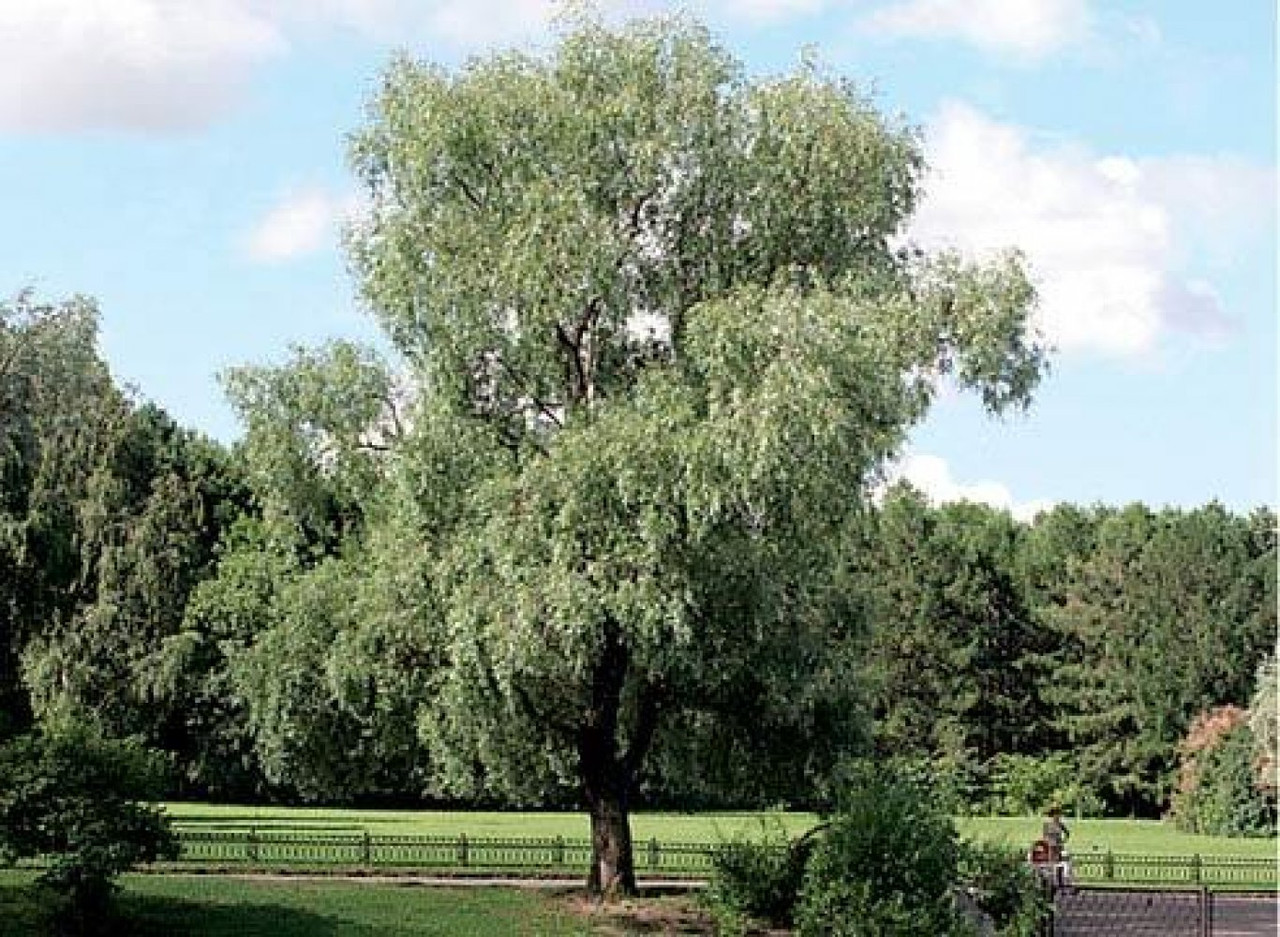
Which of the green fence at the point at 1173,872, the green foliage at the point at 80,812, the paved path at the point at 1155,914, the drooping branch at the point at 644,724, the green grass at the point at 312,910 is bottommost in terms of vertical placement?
the paved path at the point at 1155,914

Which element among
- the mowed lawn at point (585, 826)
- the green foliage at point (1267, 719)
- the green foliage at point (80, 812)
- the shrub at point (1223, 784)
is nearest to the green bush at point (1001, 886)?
the green foliage at point (80, 812)

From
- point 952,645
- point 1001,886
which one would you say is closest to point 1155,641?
point 952,645

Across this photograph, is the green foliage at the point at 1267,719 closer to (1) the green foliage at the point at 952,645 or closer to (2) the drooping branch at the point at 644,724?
(1) the green foliage at the point at 952,645

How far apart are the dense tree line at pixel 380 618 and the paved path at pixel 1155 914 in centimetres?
313

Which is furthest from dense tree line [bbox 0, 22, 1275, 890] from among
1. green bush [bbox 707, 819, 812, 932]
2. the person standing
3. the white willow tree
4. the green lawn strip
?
the green lawn strip

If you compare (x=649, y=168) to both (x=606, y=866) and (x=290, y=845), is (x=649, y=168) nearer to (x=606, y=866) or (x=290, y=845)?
(x=606, y=866)

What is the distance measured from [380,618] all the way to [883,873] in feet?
24.4

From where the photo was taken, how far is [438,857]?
3366 centimetres

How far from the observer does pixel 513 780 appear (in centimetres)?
2736

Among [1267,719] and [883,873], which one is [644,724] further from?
[1267,719]

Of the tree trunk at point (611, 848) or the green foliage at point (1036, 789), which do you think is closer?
the tree trunk at point (611, 848)

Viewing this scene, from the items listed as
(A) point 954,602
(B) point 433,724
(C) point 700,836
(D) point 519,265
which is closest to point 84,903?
(B) point 433,724

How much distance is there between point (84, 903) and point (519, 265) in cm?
Result: 929

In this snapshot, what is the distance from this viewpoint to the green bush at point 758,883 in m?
24.6
